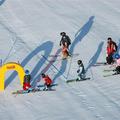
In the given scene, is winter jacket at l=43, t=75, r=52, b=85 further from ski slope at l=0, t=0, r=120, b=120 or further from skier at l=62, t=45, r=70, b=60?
skier at l=62, t=45, r=70, b=60

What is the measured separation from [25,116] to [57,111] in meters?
1.65

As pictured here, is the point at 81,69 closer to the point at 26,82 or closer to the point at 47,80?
the point at 47,80

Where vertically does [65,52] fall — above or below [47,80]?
above

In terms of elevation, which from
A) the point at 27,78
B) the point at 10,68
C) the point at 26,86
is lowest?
the point at 26,86

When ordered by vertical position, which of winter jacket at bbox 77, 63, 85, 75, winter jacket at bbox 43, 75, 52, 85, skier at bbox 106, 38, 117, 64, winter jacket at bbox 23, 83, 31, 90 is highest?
skier at bbox 106, 38, 117, 64

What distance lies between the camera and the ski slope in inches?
989

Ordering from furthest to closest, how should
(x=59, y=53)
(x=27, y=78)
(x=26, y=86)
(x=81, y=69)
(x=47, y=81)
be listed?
(x=59, y=53) < (x=81, y=69) < (x=47, y=81) < (x=26, y=86) < (x=27, y=78)

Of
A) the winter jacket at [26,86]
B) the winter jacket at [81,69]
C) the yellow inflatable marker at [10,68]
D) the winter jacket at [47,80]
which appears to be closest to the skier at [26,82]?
the winter jacket at [26,86]

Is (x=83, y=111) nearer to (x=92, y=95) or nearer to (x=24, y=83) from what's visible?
(x=92, y=95)

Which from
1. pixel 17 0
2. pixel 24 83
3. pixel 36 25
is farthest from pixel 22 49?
pixel 17 0

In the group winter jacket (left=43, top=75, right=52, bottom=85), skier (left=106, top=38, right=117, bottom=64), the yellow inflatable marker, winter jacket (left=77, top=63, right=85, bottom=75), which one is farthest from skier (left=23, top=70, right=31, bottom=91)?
skier (left=106, top=38, right=117, bottom=64)

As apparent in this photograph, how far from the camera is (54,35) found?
36594 millimetres

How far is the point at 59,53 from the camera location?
32.8 m

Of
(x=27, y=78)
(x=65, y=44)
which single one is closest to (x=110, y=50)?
(x=65, y=44)
